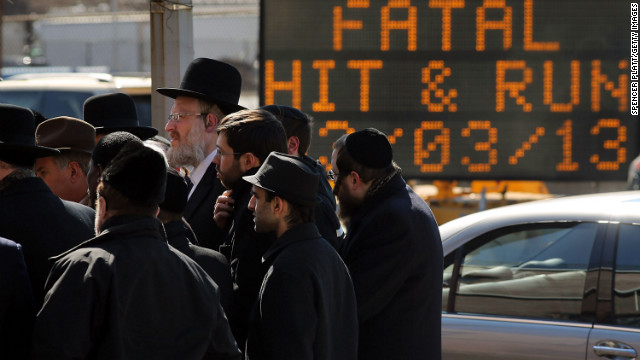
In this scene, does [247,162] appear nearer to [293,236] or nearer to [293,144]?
[293,236]

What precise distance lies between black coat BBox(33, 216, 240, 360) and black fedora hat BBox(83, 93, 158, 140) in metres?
2.17

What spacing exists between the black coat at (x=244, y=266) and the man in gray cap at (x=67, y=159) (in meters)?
0.60

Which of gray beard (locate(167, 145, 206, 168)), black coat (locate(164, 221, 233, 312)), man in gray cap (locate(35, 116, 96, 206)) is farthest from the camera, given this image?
gray beard (locate(167, 145, 206, 168))

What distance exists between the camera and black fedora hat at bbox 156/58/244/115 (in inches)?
166

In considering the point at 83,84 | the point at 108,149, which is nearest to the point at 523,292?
the point at 108,149

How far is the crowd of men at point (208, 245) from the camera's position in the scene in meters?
2.47

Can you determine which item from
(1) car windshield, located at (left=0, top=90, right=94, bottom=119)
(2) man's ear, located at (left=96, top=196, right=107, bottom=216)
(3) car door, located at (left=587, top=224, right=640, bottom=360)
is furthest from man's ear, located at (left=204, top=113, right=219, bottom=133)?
(1) car windshield, located at (left=0, top=90, right=94, bottom=119)

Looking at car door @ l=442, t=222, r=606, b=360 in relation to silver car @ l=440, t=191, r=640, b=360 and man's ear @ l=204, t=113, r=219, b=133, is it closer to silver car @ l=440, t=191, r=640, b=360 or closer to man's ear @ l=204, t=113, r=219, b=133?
silver car @ l=440, t=191, r=640, b=360

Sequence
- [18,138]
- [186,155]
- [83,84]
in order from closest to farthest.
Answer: [18,138], [186,155], [83,84]

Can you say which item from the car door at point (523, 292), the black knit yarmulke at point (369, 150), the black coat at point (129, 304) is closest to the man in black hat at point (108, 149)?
the black coat at point (129, 304)

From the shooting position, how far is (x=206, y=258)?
3152 millimetres

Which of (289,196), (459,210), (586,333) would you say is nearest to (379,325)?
(289,196)

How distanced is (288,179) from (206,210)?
84 centimetres

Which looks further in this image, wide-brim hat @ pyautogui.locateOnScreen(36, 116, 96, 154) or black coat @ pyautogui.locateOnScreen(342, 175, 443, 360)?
wide-brim hat @ pyautogui.locateOnScreen(36, 116, 96, 154)
